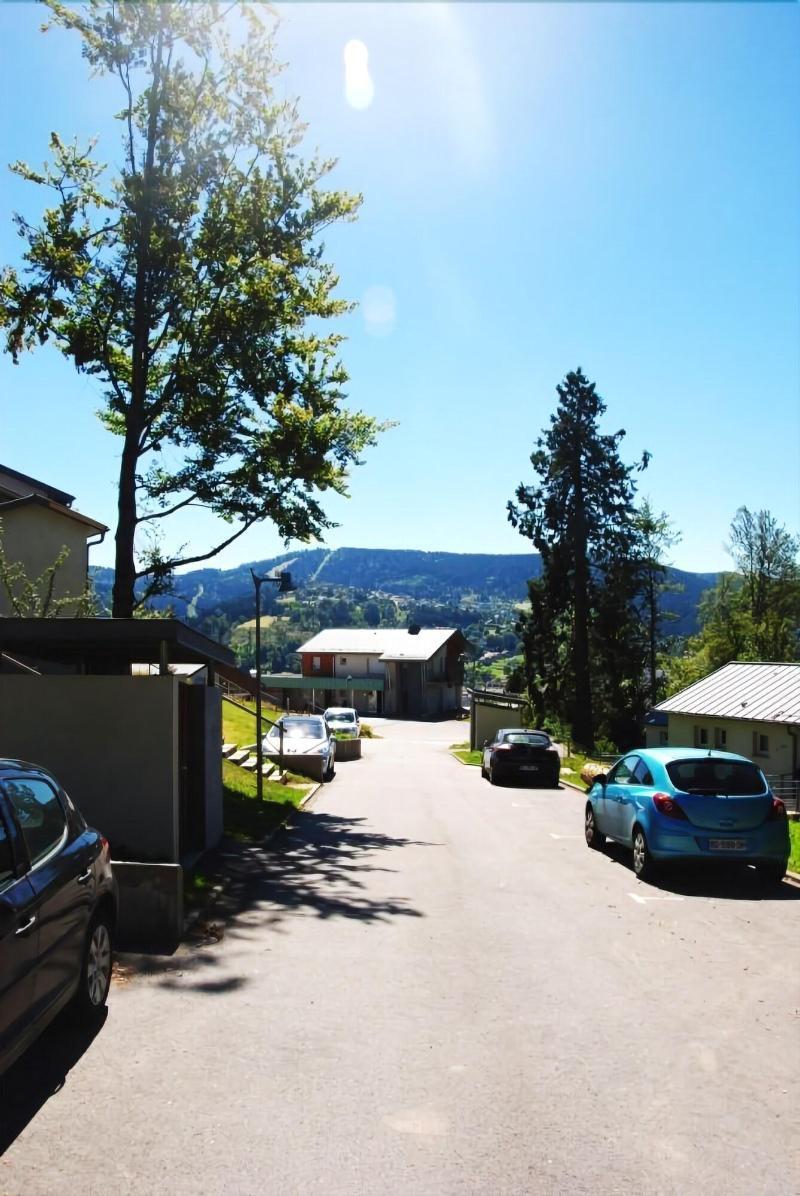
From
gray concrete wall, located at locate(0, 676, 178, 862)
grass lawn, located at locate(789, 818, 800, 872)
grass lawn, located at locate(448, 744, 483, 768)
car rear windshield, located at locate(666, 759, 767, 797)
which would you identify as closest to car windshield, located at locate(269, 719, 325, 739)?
grass lawn, located at locate(448, 744, 483, 768)

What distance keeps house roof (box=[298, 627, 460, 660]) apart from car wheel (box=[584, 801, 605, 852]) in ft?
210

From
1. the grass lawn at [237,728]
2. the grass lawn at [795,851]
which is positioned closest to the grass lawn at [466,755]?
the grass lawn at [237,728]

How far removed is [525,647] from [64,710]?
3443 cm

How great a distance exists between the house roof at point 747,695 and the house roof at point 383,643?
149 feet

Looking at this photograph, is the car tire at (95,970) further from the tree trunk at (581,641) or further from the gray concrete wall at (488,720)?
the gray concrete wall at (488,720)

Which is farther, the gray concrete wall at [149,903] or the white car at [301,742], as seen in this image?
the white car at [301,742]

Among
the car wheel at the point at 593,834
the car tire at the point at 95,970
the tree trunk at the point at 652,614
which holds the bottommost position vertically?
the car wheel at the point at 593,834

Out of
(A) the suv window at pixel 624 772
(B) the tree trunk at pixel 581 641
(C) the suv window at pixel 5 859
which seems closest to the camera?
(C) the suv window at pixel 5 859

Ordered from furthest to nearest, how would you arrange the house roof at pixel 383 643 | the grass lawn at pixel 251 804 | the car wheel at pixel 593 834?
the house roof at pixel 383 643 → the grass lawn at pixel 251 804 → the car wheel at pixel 593 834

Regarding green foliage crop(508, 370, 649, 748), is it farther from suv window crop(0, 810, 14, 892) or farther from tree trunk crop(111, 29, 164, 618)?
suv window crop(0, 810, 14, 892)

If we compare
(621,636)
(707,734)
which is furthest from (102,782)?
(621,636)

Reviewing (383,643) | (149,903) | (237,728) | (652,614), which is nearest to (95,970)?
(149,903)

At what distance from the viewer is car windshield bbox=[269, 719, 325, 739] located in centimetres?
2853

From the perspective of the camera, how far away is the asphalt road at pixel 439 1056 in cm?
417
